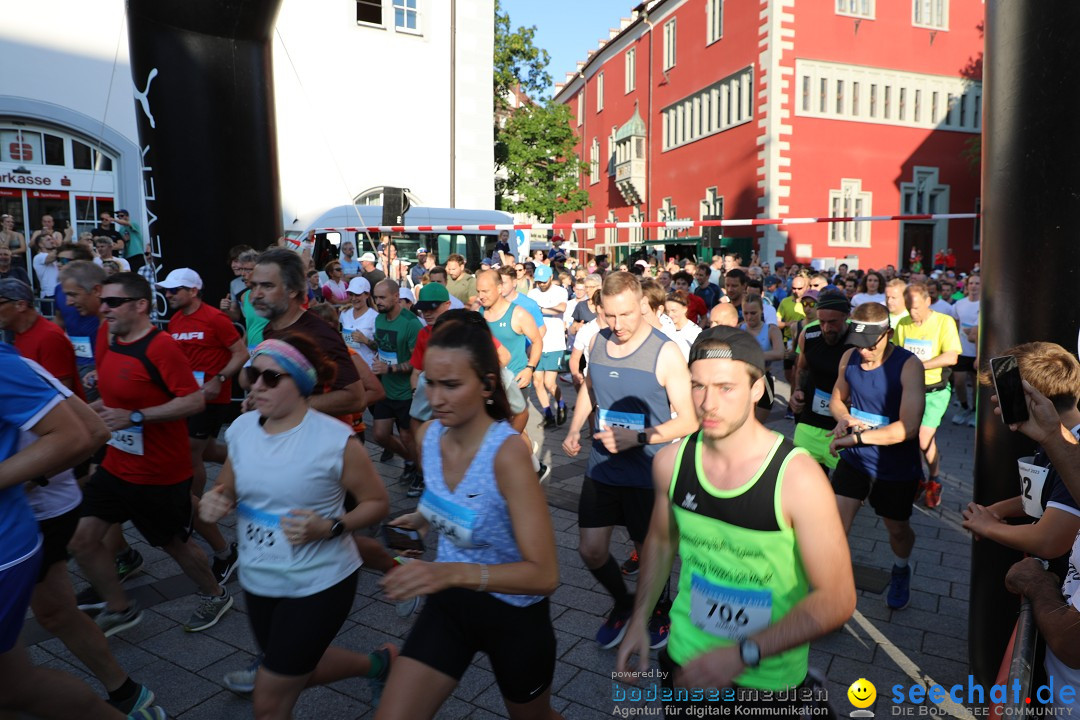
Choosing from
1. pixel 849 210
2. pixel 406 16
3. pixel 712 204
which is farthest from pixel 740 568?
pixel 712 204

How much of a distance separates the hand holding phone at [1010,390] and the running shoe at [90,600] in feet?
15.0

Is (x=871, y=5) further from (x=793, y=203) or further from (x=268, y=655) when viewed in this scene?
(x=268, y=655)

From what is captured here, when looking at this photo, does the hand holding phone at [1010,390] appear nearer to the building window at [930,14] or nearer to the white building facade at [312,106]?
the white building facade at [312,106]

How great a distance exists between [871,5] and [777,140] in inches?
278

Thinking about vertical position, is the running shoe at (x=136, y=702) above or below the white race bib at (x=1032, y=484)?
below

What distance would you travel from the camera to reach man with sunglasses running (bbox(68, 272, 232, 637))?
12.7 feet

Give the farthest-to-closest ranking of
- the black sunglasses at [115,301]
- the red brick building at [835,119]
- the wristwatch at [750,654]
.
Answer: the red brick building at [835,119], the black sunglasses at [115,301], the wristwatch at [750,654]

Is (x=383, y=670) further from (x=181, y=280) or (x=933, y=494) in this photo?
(x=933, y=494)

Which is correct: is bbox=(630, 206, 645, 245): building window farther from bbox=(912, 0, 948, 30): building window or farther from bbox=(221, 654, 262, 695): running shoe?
bbox=(221, 654, 262, 695): running shoe

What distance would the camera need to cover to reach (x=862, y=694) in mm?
3373

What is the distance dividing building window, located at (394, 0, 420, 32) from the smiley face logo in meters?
22.1

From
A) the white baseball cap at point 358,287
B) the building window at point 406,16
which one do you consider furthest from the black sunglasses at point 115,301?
the building window at point 406,16

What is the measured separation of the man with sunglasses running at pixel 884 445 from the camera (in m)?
4.45

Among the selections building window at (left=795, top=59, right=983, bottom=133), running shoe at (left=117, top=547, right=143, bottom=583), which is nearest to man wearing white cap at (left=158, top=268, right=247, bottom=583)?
running shoe at (left=117, top=547, right=143, bottom=583)
